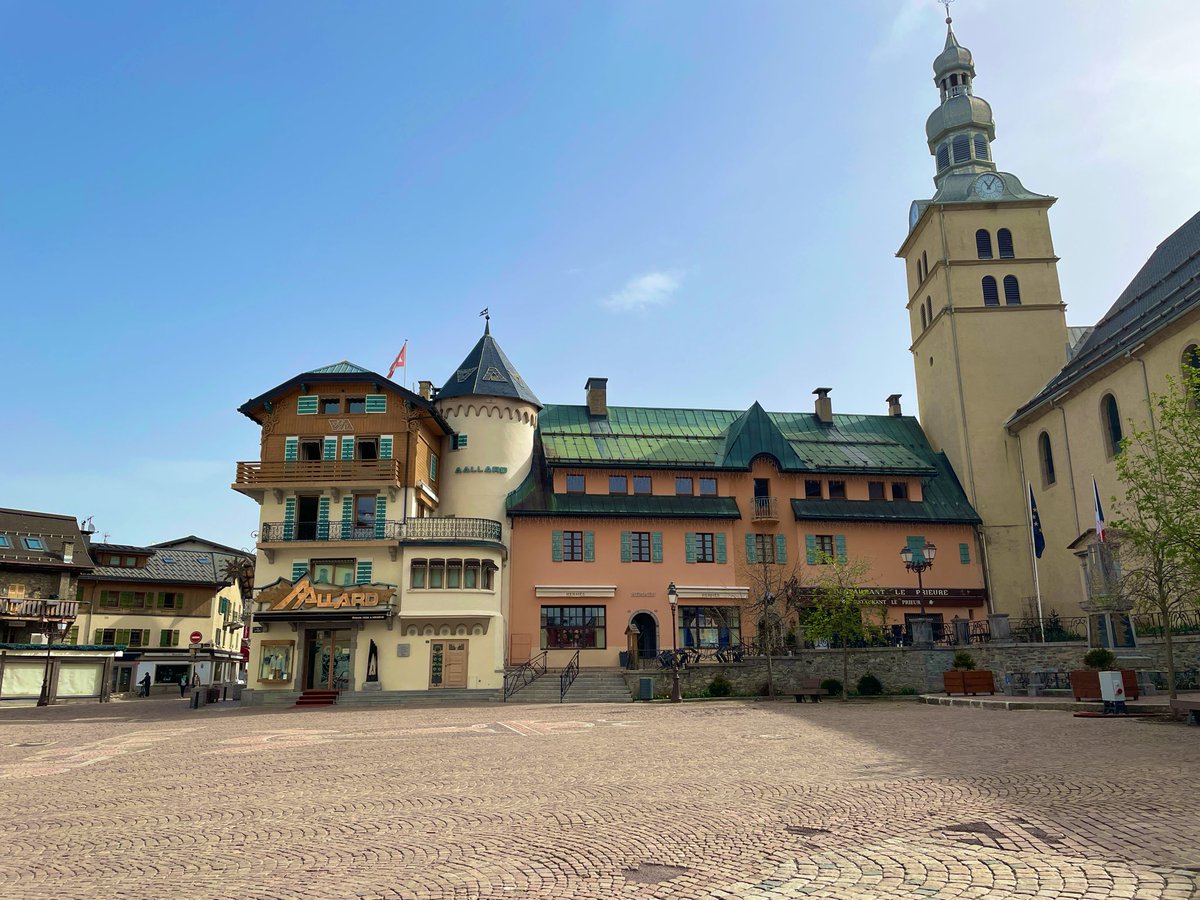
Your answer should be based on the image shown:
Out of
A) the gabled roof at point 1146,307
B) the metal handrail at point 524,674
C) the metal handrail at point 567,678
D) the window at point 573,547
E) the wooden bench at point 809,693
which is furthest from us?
the window at point 573,547

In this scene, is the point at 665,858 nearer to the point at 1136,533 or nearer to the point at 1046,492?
the point at 1136,533

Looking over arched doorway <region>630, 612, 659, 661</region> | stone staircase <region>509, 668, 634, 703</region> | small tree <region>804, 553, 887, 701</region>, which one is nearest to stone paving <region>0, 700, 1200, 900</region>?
stone staircase <region>509, 668, 634, 703</region>

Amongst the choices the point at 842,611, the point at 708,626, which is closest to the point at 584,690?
the point at 708,626

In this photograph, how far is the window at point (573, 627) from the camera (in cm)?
4138

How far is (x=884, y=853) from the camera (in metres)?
8.11

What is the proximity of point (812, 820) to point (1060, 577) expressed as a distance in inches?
1449

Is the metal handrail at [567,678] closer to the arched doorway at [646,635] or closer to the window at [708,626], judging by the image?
the arched doorway at [646,635]

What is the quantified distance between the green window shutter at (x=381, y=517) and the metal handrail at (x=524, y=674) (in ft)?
25.4

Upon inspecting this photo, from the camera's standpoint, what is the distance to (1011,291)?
160ft

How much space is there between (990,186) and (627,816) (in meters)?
48.7

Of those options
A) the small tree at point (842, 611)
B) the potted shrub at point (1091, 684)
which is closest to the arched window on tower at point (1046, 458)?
the small tree at point (842, 611)

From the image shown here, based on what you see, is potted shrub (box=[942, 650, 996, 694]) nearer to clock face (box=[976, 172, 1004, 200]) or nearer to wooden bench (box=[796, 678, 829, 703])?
wooden bench (box=[796, 678, 829, 703])

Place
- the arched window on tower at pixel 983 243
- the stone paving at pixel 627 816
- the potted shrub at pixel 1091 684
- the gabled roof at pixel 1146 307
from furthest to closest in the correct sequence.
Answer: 1. the arched window on tower at pixel 983 243
2. the gabled roof at pixel 1146 307
3. the potted shrub at pixel 1091 684
4. the stone paving at pixel 627 816

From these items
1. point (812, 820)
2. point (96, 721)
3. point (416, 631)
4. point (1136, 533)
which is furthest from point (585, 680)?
point (812, 820)
